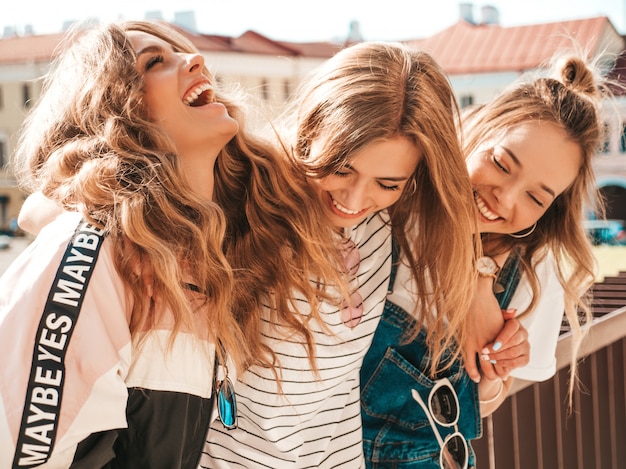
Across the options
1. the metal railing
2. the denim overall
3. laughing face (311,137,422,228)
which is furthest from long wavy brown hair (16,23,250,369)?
the metal railing

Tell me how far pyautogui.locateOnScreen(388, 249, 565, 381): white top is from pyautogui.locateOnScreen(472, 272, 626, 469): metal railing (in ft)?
0.22

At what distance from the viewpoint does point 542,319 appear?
240 cm

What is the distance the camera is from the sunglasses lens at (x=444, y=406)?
6.79 feet

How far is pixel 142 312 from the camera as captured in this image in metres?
1.54

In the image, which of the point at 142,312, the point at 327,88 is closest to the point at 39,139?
the point at 142,312

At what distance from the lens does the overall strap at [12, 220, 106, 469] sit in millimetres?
1351

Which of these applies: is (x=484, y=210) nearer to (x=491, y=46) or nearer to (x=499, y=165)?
(x=499, y=165)

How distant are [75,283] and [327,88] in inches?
33.8

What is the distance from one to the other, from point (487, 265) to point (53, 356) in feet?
4.31

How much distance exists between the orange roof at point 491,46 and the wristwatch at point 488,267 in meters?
24.2

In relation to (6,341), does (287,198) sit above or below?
above

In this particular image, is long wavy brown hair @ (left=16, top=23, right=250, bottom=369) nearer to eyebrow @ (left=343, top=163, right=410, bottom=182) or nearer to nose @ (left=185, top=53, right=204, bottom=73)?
nose @ (left=185, top=53, right=204, bottom=73)

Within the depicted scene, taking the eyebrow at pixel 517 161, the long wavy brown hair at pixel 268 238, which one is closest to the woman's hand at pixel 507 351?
the eyebrow at pixel 517 161

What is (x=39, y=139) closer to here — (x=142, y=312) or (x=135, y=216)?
(x=135, y=216)
